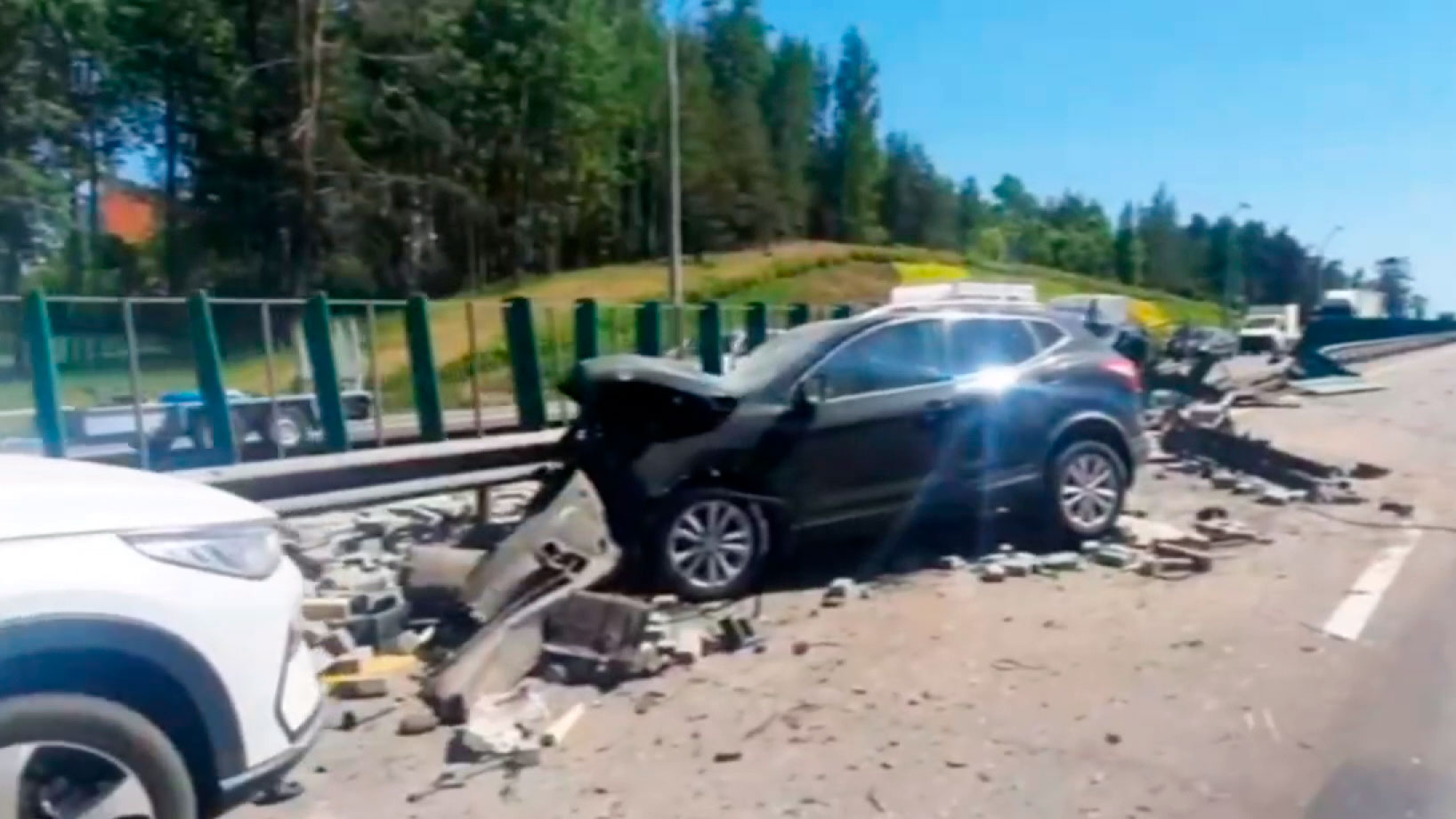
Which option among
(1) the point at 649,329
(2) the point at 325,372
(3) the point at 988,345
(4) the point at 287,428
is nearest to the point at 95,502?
(3) the point at 988,345

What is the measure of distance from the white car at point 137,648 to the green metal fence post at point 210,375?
763cm

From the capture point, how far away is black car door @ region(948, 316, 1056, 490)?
969cm

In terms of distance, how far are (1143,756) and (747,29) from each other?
115589 millimetres

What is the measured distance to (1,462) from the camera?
164 inches

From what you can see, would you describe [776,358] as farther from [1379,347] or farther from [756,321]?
[1379,347]

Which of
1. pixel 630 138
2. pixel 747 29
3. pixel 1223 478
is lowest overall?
pixel 1223 478

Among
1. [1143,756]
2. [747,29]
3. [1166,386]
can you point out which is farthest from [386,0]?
[747,29]

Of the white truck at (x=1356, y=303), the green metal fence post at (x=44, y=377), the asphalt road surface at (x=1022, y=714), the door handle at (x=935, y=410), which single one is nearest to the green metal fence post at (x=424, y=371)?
the green metal fence post at (x=44, y=377)

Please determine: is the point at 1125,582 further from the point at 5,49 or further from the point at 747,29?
the point at 747,29

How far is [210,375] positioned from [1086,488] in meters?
7.20

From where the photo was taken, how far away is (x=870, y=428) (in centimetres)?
938

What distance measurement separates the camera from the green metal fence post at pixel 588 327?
15.5 metres

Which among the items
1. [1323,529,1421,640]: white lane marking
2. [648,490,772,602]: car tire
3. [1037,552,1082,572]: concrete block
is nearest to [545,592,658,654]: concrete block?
[648,490,772,602]: car tire

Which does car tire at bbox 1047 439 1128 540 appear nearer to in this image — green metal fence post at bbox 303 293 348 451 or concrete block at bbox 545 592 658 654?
concrete block at bbox 545 592 658 654
